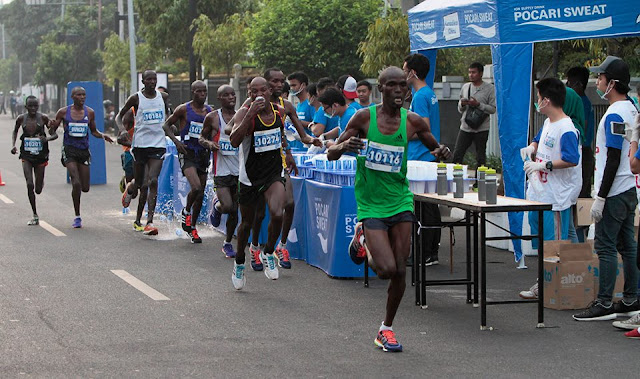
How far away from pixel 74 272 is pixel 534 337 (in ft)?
17.3

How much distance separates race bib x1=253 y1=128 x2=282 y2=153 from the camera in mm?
10648

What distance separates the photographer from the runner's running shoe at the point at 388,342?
7.91 meters

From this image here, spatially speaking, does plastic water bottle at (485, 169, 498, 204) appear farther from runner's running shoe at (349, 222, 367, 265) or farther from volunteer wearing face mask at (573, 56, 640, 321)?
runner's running shoe at (349, 222, 367, 265)

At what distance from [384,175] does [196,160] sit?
6129mm

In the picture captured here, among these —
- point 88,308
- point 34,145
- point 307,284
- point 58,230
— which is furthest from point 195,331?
point 34,145

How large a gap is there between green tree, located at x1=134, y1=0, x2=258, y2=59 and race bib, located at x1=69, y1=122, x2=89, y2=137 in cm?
2634

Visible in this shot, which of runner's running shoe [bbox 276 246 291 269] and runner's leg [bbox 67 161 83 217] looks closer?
runner's running shoe [bbox 276 246 291 269]

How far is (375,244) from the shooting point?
316 inches

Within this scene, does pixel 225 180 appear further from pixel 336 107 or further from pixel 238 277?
pixel 238 277

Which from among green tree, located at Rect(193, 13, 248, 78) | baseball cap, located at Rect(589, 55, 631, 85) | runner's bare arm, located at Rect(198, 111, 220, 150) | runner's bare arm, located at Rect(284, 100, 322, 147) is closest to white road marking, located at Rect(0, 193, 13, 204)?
runner's bare arm, located at Rect(198, 111, 220, 150)

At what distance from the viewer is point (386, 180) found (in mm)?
8273

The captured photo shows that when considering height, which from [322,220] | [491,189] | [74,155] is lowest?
[322,220]

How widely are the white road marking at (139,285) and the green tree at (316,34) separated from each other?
17.9m

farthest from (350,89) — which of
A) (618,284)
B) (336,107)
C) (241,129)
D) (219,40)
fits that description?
(219,40)
